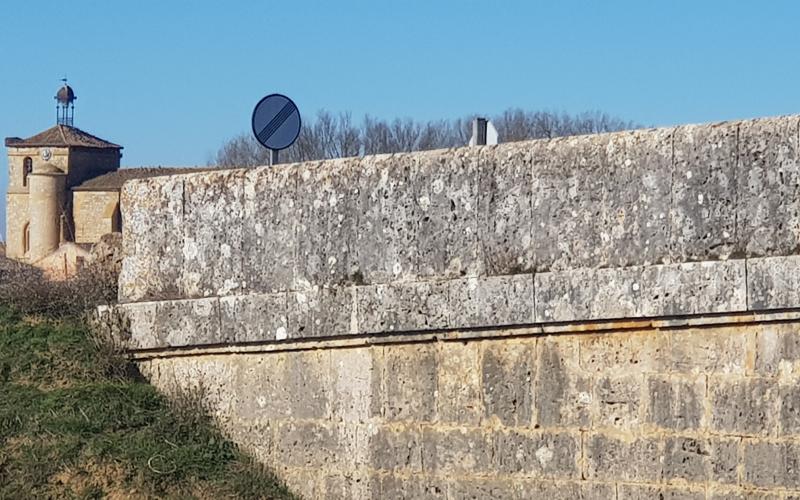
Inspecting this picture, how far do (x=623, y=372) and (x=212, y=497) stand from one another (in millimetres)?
2401

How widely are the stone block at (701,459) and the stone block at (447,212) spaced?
4.50 ft

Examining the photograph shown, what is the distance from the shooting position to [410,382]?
7102 mm

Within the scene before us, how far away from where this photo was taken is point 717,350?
6.11 m

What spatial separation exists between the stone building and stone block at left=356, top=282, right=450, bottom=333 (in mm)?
76855

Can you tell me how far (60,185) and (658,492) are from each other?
89301 mm

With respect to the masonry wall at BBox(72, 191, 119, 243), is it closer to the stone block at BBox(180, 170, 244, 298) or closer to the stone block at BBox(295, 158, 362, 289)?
the stone block at BBox(180, 170, 244, 298)

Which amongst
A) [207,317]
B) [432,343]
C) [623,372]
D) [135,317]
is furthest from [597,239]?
[135,317]

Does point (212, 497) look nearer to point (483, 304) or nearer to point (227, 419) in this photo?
point (227, 419)

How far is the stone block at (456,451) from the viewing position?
270 inches

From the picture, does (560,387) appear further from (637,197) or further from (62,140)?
(62,140)

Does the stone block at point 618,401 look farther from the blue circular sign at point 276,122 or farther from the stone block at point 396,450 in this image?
the blue circular sign at point 276,122

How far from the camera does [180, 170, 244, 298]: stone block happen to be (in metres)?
7.86

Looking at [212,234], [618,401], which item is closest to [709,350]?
[618,401]

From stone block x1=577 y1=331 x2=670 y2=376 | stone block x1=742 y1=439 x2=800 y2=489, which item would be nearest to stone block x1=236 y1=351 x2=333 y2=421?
stone block x1=577 y1=331 x2=670 y2=376
